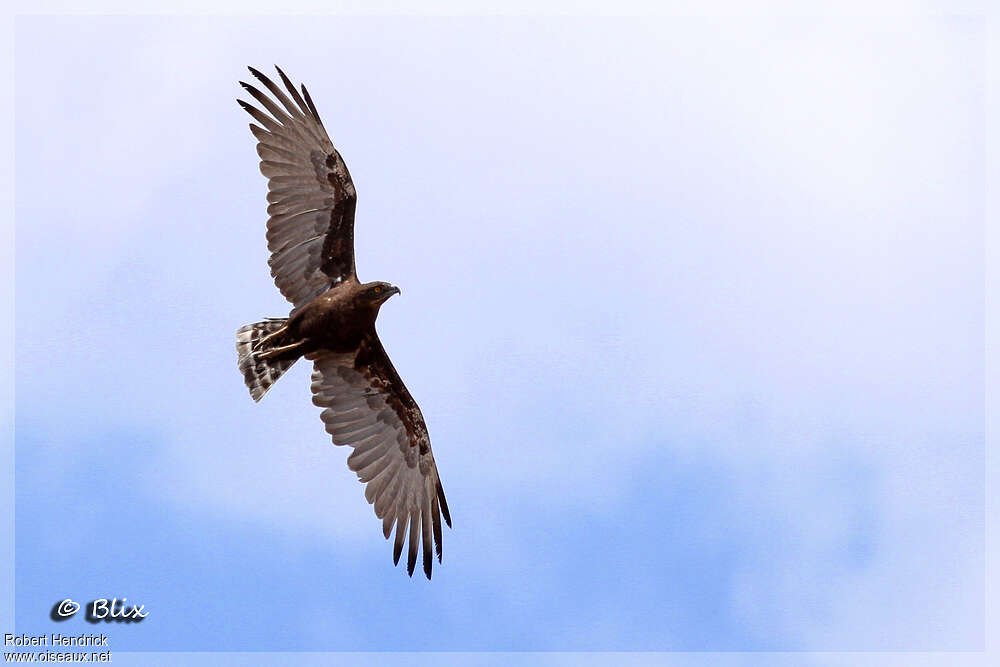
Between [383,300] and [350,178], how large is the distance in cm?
158

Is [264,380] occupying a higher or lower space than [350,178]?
lower

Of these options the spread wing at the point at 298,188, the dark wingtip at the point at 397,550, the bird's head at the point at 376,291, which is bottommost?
the dark wingtip at the point at 397,550

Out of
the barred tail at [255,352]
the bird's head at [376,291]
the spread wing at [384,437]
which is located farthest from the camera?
the spread wing at [384,437]

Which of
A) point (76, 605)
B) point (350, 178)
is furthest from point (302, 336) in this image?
point (76, 605)

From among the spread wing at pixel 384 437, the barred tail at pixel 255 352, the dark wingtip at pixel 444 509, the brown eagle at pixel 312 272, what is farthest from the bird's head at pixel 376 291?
the dark wingtip at pixel 444 509

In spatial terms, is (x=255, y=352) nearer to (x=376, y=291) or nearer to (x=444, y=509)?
(x=376, y=291)

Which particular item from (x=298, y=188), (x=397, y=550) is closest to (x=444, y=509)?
(x=397, y=550)

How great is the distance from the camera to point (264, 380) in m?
16.9

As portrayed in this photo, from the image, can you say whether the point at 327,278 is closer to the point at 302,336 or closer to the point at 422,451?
the point at 302,336

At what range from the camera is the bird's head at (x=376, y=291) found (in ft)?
54.4

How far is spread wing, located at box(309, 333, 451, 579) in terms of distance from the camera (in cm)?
1738

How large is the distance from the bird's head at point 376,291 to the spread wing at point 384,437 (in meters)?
0.78

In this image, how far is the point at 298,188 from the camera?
16.9 m

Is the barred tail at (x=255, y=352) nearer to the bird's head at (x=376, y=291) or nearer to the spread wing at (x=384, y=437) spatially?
the spread wing at (x=384, y=437)
